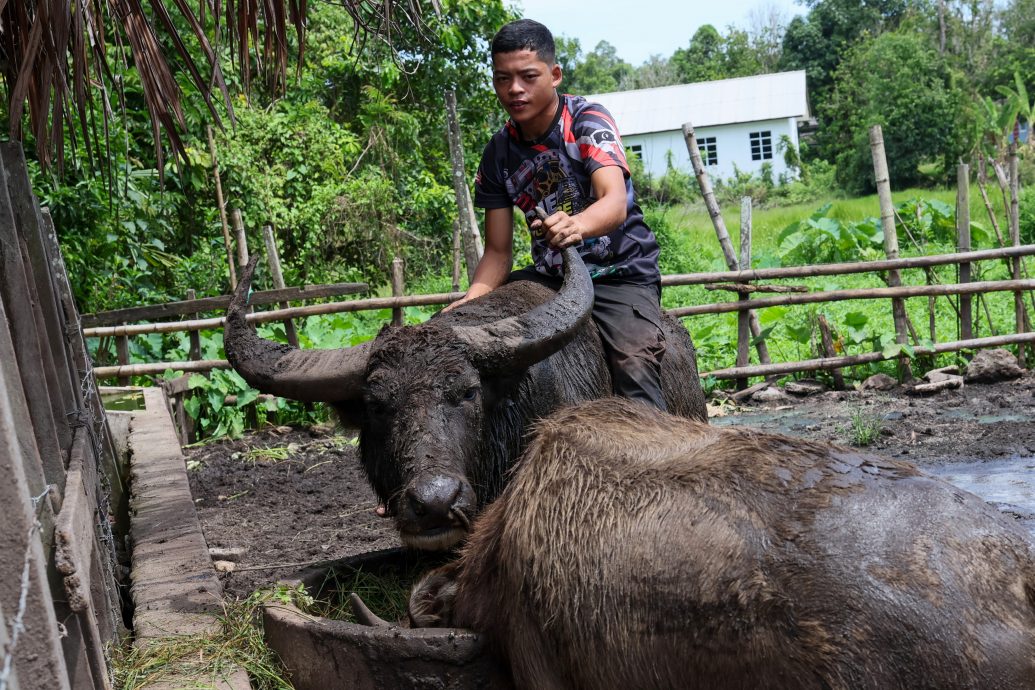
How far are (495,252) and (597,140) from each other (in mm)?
792

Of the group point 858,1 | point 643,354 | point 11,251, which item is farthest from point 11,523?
point 858,1

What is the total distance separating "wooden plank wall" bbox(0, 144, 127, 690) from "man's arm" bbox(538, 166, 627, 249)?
1.83 m

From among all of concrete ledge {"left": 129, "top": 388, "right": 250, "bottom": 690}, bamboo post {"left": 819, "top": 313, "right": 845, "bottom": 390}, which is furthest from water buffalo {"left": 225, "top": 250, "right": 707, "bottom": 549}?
bamboo post {"left": 819, "top": 313, "right": 845, "bottom": 390}

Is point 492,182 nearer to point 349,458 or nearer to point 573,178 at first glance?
point 573,178

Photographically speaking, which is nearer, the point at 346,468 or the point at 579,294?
the point at 579,294

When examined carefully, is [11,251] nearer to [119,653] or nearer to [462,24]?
[119,653]

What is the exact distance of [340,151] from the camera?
15.5m

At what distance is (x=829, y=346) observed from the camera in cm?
974

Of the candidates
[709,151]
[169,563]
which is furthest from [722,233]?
[709,151]

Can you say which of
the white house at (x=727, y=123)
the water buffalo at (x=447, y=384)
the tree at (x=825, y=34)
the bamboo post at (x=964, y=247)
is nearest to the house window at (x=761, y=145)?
the white house at (x=727, y=123)

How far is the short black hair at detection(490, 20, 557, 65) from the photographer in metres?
4.13

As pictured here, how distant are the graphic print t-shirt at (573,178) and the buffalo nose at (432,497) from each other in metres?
1.51

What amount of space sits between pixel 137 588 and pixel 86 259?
6.62 metres

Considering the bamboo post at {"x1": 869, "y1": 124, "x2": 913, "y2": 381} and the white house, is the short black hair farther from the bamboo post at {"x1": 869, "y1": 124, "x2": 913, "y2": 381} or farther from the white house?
the white house
